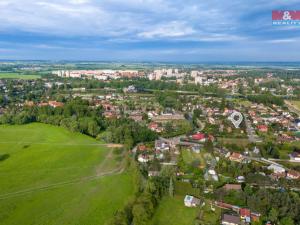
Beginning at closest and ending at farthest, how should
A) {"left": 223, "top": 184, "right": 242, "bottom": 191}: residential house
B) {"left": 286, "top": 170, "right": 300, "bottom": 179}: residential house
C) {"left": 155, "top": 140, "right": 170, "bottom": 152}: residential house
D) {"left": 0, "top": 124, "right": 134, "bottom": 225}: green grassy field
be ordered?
{"left": 0, "top": 124, "right": 134, "bottom": 225}: green grassy field < {"left": 223, "top": 184, "right": 242, "bottom": 191}: residential house < {"left": 286, "top": 170, "right": 300, "bottom": 179}: residential house < {"left": 155, "top": 140, "right": 170, "bottom": 152}: residential house

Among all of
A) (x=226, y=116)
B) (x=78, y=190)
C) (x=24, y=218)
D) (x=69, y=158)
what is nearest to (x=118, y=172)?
(x=78, y=190)

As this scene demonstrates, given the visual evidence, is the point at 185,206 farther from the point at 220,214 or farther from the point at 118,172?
the point at 118,172

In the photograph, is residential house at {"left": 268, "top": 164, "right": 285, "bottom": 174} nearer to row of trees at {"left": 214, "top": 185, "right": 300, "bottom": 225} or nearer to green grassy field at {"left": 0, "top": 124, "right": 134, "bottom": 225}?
row of trees at {"left": 214, "top": 185, "right": 300, "bottom": 225}

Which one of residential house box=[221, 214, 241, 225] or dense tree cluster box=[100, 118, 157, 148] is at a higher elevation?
dense tree cluster box=[100, 118, 157, 148]

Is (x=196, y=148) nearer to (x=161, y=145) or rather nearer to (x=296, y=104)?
(x=161, y=145)

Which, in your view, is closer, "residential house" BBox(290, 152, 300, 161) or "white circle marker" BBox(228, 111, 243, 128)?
"residential house" BBox(290, 152, 300, 161)

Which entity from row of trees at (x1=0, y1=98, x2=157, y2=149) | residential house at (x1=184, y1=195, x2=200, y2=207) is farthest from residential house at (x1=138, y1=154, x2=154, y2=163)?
residential house at (x1=184, y1=195, x2=200, y2=207)

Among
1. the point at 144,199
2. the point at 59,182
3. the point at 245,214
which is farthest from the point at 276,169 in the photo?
the point at 59,182
